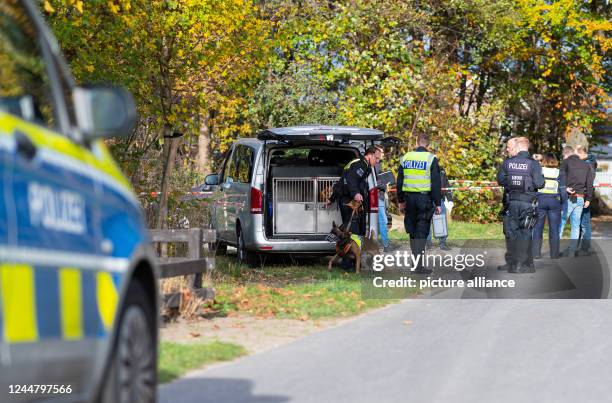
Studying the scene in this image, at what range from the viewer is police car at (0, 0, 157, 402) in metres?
4.45

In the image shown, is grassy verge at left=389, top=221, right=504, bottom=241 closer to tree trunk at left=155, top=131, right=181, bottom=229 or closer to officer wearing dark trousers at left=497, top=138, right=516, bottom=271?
officer wearing dark trousers at left=497, top=138, right=516, bottom=271

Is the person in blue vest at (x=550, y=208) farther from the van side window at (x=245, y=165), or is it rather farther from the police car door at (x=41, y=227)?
the police car door at (x=41, y=227)

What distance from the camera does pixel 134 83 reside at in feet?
48.9

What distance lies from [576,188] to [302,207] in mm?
5472

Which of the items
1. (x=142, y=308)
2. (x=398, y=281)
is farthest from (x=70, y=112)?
(x=398, y=281)

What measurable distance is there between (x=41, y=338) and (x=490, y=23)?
29791mm

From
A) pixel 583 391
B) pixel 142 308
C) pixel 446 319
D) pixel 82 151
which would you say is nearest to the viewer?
pixel 82 151

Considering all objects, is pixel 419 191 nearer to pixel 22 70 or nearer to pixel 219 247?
pixel 219 247

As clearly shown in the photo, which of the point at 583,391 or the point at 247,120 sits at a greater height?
the point at 247,120

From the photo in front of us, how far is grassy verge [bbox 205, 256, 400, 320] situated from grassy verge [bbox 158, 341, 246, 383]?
7.86 ft

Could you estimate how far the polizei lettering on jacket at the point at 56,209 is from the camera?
15.0ft

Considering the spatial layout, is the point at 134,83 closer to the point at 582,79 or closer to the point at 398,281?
the point at 398,281

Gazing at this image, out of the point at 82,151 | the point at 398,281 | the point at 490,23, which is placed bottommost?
the point at 398,281

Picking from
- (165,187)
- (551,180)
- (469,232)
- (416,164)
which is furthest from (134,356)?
(469,232)
